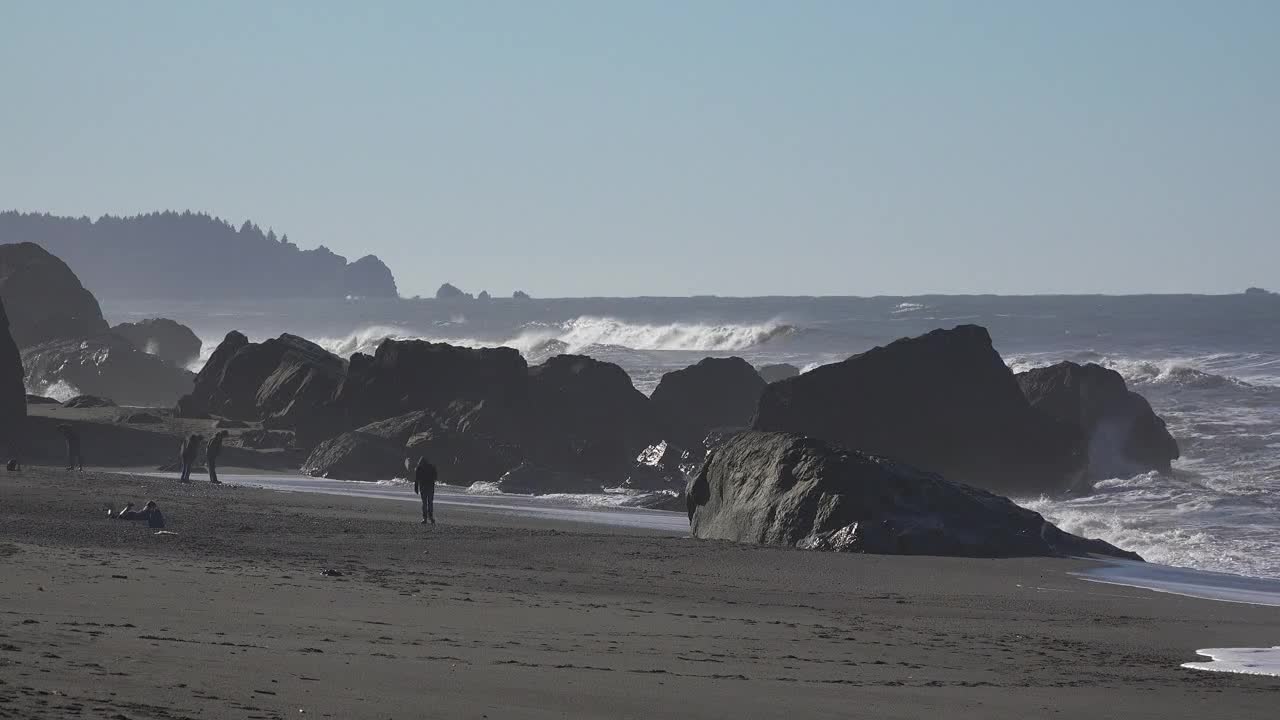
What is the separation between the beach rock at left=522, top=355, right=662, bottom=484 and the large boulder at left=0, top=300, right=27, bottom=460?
10.8m

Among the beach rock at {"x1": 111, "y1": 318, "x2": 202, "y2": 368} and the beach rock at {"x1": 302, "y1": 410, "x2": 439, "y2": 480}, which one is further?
the beach rock at {"x1": 111, "y1": 318, "x2": 202, "y2": 368}

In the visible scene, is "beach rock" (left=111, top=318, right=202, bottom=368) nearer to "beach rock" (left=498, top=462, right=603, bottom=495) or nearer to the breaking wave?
the breaking wave

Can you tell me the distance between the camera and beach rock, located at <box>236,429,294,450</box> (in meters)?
35.8

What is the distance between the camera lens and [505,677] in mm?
9180

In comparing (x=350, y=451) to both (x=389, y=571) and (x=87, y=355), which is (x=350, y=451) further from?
(x=87, y=355)

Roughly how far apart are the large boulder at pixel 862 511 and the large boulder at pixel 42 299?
1835 inches

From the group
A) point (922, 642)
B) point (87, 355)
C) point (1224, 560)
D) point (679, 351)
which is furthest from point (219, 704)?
point (679, 351)

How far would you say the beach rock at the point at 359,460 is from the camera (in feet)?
104

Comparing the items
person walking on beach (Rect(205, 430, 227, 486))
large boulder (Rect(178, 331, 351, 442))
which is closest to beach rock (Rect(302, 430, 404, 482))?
person walking on beach (Rect(205, 430, 227, 486))

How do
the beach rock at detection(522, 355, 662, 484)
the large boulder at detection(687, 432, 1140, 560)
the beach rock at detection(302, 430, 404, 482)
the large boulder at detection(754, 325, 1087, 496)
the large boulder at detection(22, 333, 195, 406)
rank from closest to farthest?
the large boulder at detection(687, 432, 1140, 560) < the large boulder at detection(754, 325, 1087, 496) < the beach rock at detection(522, 355, 662, 484) < the beach rock at detection(302, 430, 404, 482) < the large boulder at detection(22, 333, 195, 406)

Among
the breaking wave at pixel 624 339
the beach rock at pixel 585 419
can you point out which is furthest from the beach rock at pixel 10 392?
the breaking wave at pixel 624 339

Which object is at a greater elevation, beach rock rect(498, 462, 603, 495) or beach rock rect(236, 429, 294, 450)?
beach rock rect(236, 429, 294, 450)

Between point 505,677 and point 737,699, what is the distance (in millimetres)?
1333

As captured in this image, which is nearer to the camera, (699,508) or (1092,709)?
(1092,709)
